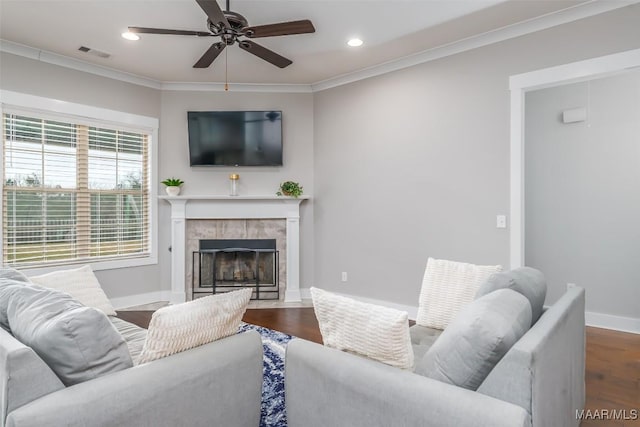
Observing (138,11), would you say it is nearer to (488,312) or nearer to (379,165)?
(379,165)

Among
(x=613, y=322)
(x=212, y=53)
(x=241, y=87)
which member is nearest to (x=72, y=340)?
(x=212, y=53)

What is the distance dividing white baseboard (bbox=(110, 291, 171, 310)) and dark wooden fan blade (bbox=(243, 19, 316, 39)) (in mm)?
3562

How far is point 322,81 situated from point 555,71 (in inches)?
105

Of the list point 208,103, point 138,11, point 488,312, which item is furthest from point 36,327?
point 208,103

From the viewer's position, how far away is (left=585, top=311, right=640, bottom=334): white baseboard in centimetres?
372

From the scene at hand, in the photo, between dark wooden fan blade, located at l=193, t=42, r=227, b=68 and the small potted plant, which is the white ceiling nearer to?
dark wooden fan blade, located at l=193, t=42, r=227, b=68

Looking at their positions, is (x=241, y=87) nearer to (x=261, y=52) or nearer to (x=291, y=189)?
(x=291, y=189)

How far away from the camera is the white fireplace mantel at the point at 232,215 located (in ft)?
16.4

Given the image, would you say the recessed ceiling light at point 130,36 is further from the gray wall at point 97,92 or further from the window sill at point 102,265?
the window sill at point 102,265

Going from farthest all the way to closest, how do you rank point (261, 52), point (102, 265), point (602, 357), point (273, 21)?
point (102, 265) < point (273, 21) < point (261, 52) < point (602, 357)

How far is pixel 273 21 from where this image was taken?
11.2 feet

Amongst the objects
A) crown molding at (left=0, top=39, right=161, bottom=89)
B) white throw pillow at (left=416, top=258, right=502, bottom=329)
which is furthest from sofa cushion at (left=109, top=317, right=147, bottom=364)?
crown molding at (left=0, top=39, right=161, bottom=89)

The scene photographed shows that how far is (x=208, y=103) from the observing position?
202 inches

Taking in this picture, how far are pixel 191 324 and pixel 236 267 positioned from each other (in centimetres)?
379
